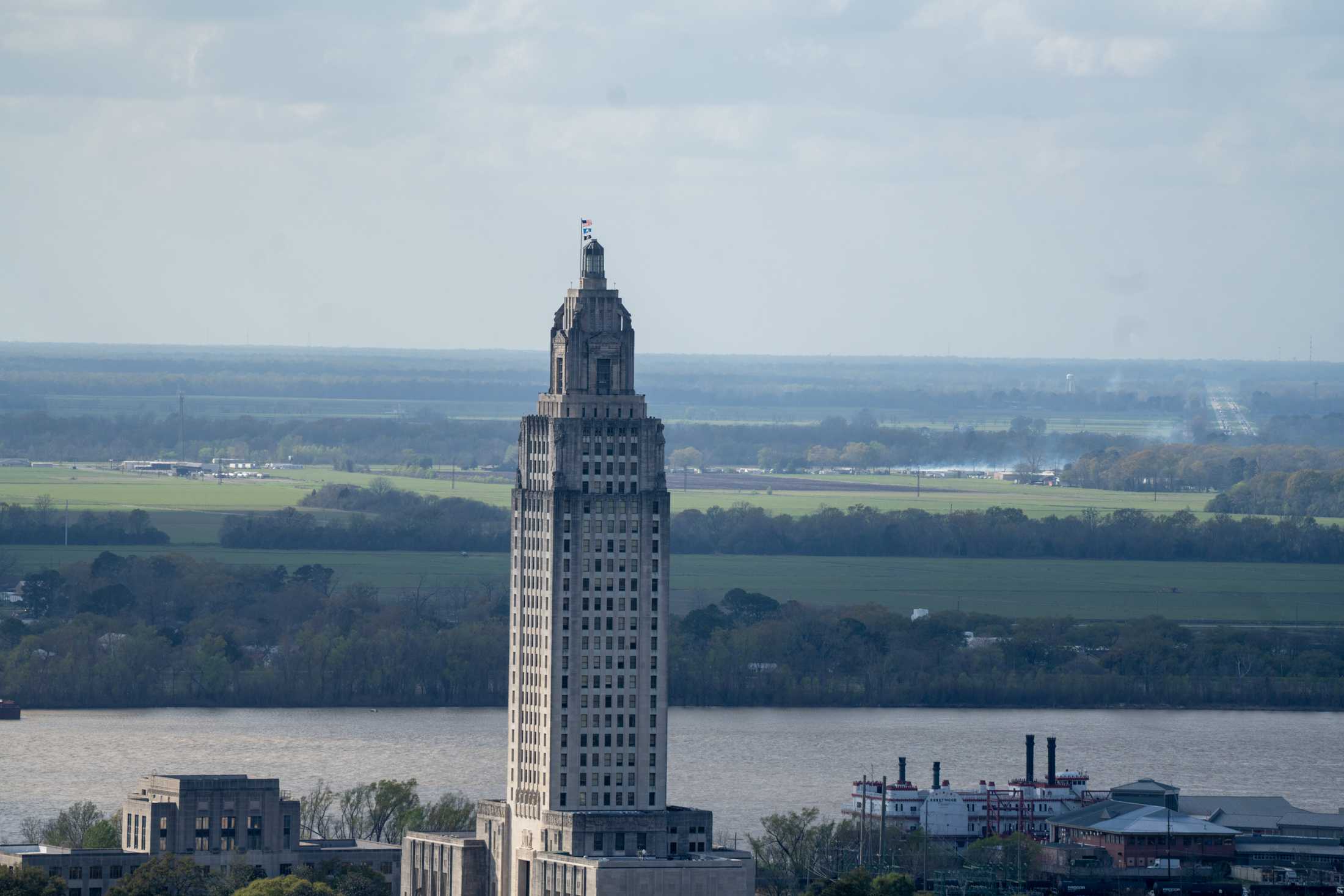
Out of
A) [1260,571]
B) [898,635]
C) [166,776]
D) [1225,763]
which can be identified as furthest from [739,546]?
[166,776]

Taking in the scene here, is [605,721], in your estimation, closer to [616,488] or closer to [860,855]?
[616,488]

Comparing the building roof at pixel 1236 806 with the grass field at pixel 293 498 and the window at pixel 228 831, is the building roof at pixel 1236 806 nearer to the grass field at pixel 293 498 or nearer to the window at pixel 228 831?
the window at pixel 228 831

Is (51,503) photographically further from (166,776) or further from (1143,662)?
(166,776)

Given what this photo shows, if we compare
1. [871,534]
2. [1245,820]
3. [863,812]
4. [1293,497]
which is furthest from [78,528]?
[1245,820]

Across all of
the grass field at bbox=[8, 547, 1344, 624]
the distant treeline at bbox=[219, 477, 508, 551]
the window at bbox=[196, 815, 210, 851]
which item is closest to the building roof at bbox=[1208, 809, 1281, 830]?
the window at bbox=[196, 815, 210, 851]

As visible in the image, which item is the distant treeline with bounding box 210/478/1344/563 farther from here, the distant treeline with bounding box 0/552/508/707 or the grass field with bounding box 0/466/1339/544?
the distant treeline with bounding box 0/552/508/707

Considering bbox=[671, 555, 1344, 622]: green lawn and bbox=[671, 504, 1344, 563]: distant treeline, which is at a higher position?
bbox=[671, 504, 1344, 563]: distant treeline
